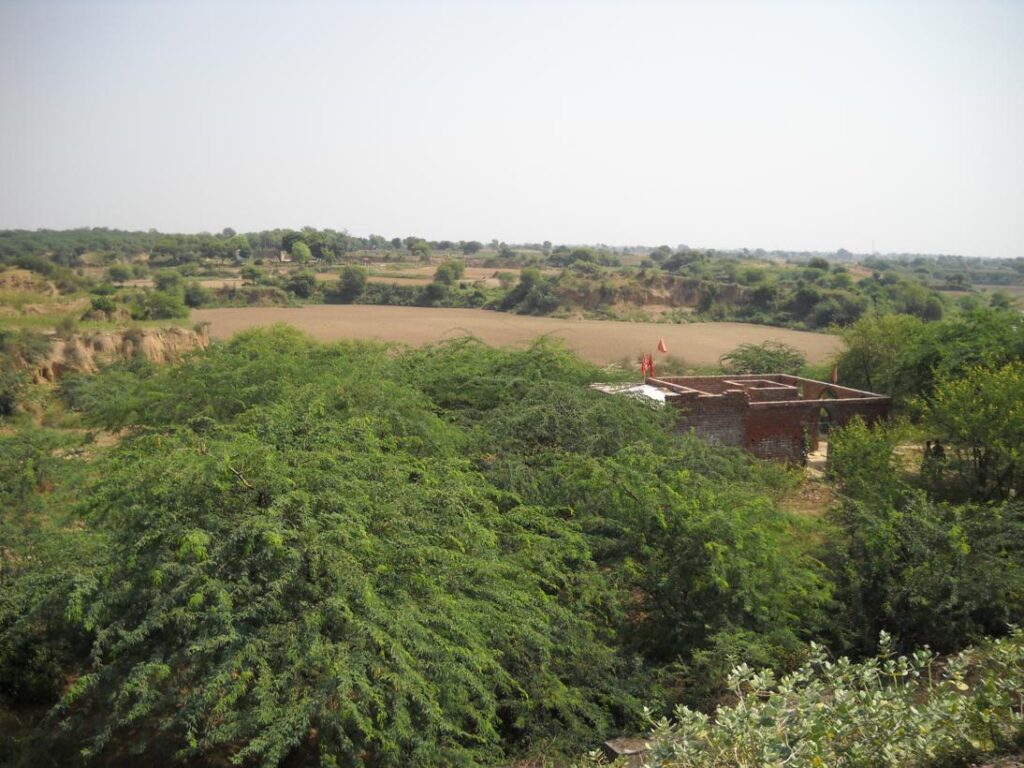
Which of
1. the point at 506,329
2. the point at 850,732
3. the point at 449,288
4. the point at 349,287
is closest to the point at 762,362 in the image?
the point at 850,732

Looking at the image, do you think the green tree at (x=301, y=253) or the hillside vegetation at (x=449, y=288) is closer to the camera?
the hillside vegetation at (x=449, y=288)

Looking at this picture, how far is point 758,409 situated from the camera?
19.7m

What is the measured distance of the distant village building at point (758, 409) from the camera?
1845cm

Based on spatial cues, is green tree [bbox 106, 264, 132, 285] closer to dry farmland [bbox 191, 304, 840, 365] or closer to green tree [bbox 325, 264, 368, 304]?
Answer: dry farmland [bbox 191, 304, 840, 365]

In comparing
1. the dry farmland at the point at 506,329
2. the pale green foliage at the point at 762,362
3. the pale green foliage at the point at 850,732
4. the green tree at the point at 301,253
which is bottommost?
the dry farmland at the point at 506,329

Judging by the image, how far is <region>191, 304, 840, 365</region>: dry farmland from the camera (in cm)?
5441

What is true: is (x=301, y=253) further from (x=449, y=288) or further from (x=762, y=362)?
(x=762, y=362)

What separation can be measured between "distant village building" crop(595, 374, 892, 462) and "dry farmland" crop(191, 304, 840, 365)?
27.1 meters

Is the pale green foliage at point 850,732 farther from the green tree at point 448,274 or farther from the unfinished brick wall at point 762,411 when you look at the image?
the green tree at point 448,274

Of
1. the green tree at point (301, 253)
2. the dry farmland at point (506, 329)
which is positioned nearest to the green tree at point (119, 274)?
the dry farmland at point (506, 329)

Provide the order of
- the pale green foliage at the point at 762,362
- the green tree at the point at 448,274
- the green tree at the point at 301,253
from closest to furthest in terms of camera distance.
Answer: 1. the pale green foliage at the point at 762,362
2. the green tree at the point at 448,274
3. the green tree at the point at 301,253

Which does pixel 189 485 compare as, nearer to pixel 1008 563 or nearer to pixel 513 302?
pixel 1008 563

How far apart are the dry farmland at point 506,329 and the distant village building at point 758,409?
89.0 ft

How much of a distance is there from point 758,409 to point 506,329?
4442cm
